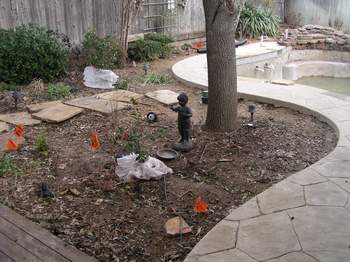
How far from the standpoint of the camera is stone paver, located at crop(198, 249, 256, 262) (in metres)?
2.27

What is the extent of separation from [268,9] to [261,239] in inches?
412

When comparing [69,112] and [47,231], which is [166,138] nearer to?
[69,112]

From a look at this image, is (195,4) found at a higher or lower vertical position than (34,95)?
higher

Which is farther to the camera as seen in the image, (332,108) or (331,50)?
(331,50)

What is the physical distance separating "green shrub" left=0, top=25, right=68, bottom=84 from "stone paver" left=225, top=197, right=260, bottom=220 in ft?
14.4

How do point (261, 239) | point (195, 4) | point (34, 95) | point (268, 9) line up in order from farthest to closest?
1. point (268, 9)
2. point (195, 4)
3. point (34, 95)
4. point (261, 239)

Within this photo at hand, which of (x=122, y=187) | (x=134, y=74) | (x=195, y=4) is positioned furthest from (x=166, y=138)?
(x=195, y=4)

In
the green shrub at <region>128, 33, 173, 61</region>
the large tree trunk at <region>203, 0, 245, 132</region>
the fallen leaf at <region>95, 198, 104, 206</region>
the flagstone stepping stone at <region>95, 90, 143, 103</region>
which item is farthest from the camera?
the green shrub at <region>128, 33, 173, 61</region>

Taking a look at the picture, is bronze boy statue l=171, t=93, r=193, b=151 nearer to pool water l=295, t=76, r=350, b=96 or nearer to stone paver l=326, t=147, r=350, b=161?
stone paver l=326, t=147, r=350, b=161

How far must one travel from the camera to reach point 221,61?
408 cm

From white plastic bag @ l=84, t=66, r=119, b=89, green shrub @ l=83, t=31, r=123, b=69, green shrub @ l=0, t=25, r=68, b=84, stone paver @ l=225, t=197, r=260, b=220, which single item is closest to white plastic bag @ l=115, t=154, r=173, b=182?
stone paver @ l=225, t=197, r=260, b=220

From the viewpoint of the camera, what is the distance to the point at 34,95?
18.5 feet

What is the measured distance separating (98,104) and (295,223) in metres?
3.27

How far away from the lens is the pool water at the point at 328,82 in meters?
9.13
